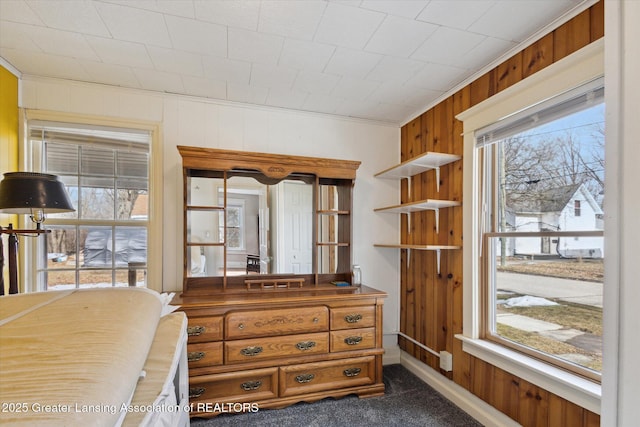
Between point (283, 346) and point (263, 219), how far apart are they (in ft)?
3.40

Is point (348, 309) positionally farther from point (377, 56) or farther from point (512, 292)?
point (377, 56)

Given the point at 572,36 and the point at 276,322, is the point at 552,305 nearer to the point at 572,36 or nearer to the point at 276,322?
the point at 572,36

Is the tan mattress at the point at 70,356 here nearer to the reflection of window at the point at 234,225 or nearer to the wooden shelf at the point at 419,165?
the reflection of window at the point at 234,225

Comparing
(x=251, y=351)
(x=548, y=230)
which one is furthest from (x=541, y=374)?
(x=251, y=351)

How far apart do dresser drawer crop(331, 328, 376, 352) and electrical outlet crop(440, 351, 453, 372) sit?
20.8 inches

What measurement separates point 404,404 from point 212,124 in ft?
8.68

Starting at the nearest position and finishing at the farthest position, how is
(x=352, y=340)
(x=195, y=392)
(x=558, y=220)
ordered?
(x=558, y=220)
(x=195, y=392)
(x=352, y=340)

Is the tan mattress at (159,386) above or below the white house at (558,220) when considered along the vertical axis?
below

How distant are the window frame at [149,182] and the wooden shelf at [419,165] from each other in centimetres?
194

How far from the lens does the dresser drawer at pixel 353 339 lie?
224 cm

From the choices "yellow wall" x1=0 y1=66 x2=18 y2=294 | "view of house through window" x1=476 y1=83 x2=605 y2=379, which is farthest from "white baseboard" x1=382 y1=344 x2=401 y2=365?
"yellow wall" x1=0 y1=66 x2=18 y2=294

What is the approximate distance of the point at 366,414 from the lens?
6.70ft

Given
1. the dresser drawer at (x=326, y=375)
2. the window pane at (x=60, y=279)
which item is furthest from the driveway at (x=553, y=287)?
the window pane at (x=60, y=279)

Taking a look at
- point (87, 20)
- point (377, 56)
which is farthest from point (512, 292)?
point (87, 20)
